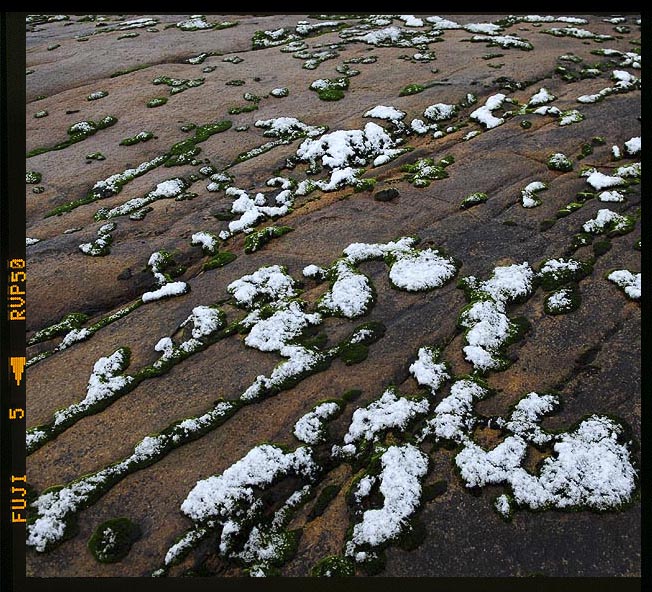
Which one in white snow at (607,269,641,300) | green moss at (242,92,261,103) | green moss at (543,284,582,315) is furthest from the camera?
green moss at (242,92,261,103)

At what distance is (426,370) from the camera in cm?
663

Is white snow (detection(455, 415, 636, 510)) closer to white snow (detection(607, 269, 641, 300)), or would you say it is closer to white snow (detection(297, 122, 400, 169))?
white snow (detection(607, 269, 641, 300))

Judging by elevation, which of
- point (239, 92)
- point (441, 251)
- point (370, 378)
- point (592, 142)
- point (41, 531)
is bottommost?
point (41, 531)

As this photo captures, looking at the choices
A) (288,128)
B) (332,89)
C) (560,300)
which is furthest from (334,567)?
(332,89)

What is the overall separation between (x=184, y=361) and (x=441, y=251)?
483 centimetres

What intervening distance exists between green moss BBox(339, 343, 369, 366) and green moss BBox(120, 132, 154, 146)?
912cm

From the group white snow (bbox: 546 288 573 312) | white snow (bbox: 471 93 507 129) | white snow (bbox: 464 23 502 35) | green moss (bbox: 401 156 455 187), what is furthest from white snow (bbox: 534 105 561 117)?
white snow (bbox: 464 23 502 35)

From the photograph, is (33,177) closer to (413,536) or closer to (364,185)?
(364,185)

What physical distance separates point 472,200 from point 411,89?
5769mm

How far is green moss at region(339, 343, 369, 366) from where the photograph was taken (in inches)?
271

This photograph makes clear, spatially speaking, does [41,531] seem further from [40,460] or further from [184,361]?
[184,361]
